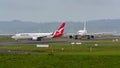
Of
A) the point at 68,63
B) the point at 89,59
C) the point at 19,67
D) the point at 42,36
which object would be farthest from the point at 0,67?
the point at 42,36

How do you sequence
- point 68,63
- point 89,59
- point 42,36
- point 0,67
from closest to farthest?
1. point 0,67
2. point 68,63
3. point 89,59
4. point 42,36

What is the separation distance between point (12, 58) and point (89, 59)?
1129 centimetres

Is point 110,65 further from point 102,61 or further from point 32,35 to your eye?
point 32,35

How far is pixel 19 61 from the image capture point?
175ft

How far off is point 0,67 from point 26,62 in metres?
5.44

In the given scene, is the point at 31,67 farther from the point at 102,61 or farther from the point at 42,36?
the point at 42,36

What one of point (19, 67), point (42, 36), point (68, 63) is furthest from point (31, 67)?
point (42, 36)

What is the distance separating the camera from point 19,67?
48.1 metres

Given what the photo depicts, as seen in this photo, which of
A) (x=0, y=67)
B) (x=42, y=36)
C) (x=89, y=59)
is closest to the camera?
(x=0, y=67)

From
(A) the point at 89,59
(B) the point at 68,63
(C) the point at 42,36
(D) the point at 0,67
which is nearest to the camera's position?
(D) the point at 0,67

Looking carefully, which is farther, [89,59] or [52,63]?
[89,59]

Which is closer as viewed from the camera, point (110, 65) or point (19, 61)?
point (110, 65)

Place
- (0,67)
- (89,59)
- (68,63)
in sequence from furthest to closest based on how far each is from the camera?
(89,59) < (68,63) < (0,67)

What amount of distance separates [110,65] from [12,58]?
1537 centimetres
